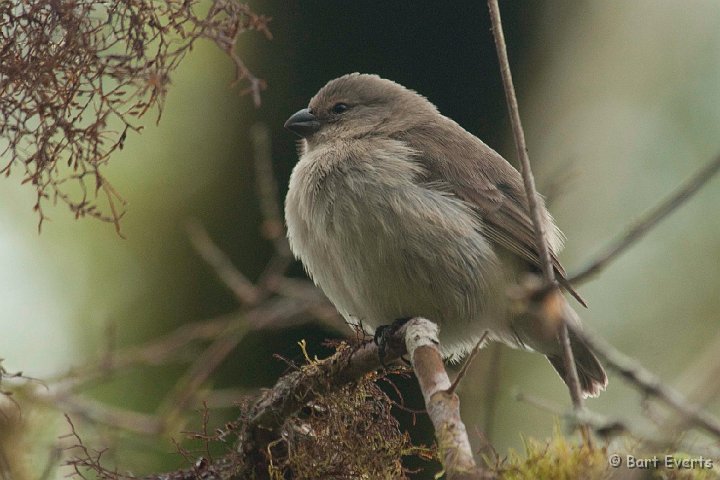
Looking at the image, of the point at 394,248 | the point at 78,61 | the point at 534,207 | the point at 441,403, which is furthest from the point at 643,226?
the point at 394,248

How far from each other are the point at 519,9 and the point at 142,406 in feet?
13.0

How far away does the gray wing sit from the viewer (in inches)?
198

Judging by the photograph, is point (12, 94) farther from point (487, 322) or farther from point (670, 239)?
point (670, 239)

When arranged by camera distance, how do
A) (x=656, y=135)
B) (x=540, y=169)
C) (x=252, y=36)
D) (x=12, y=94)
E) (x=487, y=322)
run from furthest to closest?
(x=656, y=135) < (x=252, y=36) < (x=540, y=169) < (x=487, y=322) < (x=12, y=94)

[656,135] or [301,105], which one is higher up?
[301,105]

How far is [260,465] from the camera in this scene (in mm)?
3652

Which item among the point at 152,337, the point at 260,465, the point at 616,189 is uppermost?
the point at 260,465

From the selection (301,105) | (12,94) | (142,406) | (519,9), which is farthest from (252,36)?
(12,94)

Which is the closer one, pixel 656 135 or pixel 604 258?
pixel 604 258

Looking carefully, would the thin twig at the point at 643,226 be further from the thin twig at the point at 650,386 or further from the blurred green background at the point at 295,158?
the blurred green background at the point at 295,158

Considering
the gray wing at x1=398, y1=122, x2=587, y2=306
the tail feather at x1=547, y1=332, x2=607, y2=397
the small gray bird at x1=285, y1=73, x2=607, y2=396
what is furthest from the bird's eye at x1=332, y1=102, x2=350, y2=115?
the tail feather at x1=547, y1=332, x2=607, y2=397

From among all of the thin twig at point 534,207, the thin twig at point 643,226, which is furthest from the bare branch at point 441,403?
the thin twig at point 643,226

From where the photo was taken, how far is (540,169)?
21.3 feet

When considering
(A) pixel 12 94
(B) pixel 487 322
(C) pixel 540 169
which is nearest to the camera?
(A) pixel 12 94
